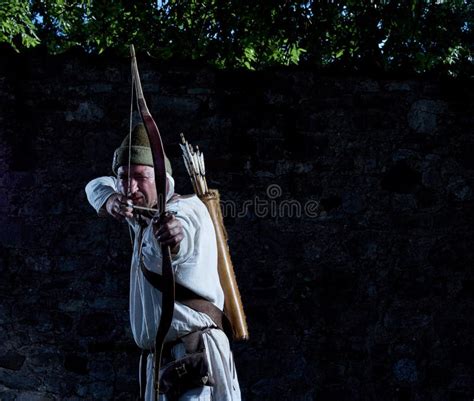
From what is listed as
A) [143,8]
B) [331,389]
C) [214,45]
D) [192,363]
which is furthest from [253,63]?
[192,363]

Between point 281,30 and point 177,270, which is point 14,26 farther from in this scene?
point 177,270

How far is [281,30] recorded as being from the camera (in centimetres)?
618

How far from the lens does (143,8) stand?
6.39m

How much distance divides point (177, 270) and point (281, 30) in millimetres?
3350

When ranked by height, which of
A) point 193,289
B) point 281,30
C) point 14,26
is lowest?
point 193,289

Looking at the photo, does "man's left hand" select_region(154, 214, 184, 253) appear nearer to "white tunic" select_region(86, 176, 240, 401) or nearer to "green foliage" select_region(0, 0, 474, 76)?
"white tunic" select_region(86, 176, 240, 401)

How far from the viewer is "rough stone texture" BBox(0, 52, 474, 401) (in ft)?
16.8

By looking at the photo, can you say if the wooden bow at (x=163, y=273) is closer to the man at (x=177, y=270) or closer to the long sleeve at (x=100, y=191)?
the man at (x=177, y=270)

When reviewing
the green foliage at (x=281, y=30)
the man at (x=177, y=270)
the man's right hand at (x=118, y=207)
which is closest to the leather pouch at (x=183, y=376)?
the man at (x=177, y=270)

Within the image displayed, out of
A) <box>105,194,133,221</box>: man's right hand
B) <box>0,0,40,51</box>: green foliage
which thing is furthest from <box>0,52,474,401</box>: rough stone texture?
<box>105,194,133,221</box>: man's right hand

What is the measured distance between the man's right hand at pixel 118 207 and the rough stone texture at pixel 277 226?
5.50ft

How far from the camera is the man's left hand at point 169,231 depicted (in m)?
3.08

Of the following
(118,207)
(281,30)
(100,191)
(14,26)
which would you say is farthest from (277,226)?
(14,26)

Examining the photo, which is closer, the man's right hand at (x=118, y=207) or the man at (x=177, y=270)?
the man at (x=177, y=270)
